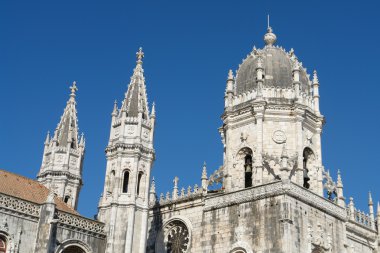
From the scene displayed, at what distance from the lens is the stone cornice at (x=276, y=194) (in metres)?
35.7

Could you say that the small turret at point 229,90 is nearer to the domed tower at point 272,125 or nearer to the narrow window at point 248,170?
the domed tower at point 272,125

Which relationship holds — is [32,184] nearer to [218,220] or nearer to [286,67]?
[218,220]

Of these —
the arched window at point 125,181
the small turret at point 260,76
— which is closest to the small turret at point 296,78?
the small turret at point 260,76

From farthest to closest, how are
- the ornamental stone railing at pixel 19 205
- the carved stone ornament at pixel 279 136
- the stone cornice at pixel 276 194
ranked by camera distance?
the carved stone ornament at pixel 279 136, the stone cornice at pixel 276 194, the ornamental stone railing at pixel 19 205

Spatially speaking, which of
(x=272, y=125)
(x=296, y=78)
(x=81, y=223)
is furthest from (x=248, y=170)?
(x=81, y=223)

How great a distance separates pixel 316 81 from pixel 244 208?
1132 centimetres

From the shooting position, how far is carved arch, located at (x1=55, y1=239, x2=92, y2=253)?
104 feet

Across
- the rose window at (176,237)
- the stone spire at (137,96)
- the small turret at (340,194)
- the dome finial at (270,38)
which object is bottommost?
the rose window at (176,237)

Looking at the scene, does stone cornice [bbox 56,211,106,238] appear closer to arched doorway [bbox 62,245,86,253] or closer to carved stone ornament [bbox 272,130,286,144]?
arched doorway [bbox 62,245,86,253]

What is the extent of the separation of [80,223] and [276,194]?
11.3 meters

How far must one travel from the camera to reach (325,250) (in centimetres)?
3662

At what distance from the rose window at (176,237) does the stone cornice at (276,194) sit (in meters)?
2.49

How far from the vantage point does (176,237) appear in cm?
4047

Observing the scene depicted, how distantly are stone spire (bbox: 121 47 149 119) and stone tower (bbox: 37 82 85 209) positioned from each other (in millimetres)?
6730
